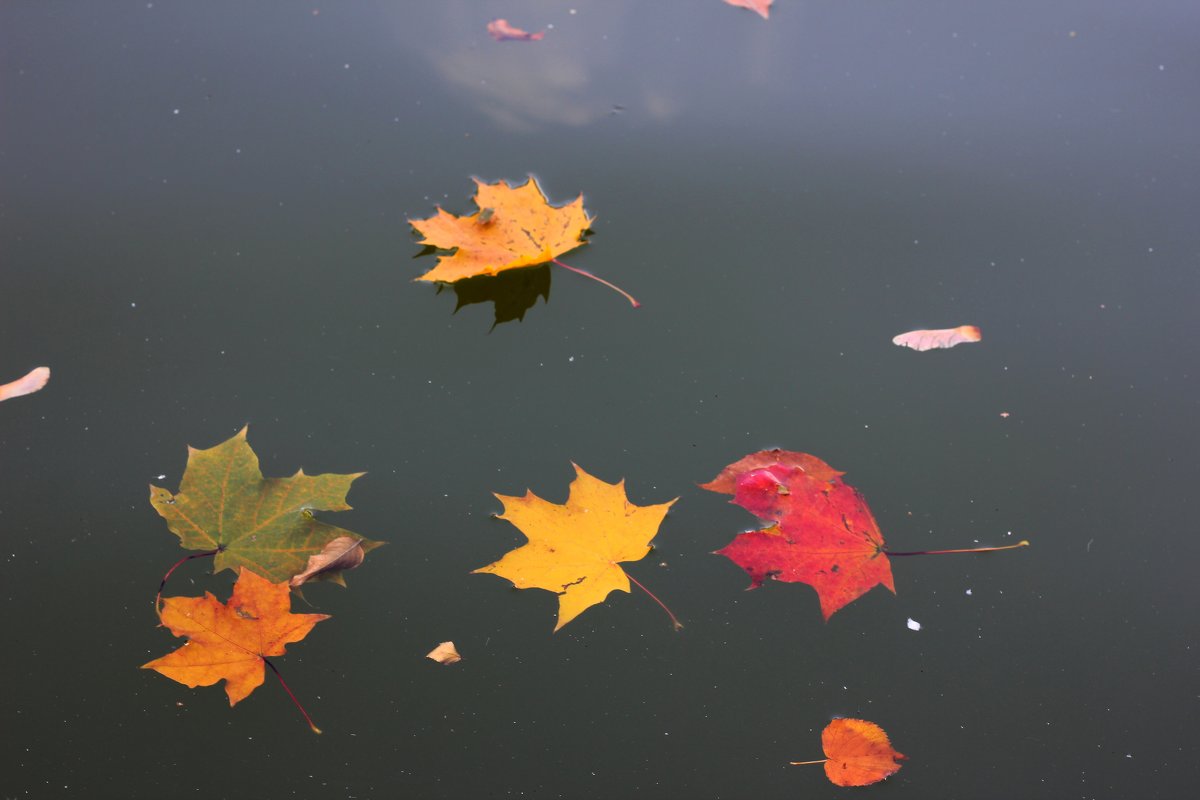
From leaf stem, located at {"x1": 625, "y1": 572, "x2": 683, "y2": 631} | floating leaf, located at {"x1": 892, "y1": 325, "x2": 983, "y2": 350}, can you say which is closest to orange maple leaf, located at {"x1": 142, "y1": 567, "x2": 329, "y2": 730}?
leaf stem, located at {"x1": 625, "y1": 572, "x2": 683, "y2": 631}

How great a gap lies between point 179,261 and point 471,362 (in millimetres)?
500

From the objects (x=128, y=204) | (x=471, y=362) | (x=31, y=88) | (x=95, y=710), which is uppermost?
(x=31, y=88)

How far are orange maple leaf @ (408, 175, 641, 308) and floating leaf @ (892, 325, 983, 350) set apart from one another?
0.40m

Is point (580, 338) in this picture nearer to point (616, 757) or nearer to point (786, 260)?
point (786, 260)

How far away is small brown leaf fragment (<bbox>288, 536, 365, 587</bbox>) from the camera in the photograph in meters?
1.09

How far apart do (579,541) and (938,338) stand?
2.02 feet

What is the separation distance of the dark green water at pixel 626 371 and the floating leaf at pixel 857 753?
18mm

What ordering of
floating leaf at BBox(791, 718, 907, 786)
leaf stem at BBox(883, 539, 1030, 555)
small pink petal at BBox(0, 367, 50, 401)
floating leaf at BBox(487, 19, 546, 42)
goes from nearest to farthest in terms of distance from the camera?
1. floating leaf at BBox(791, 718, 907, 786)
2. leaf stem at BBox(883, 539, 1030, 555)
3. small pink petal at BBox(0, 367, 50, 401)
4. floating leaf at BBox(487, 19, 546, 42)

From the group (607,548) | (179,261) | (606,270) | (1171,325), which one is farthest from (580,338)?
(1171,325)

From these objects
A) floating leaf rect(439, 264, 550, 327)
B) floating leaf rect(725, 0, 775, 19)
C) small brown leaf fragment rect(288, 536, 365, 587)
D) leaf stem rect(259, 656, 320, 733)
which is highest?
floating leaf rect(725, 0, 775, 19)

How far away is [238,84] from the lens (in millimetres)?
1542

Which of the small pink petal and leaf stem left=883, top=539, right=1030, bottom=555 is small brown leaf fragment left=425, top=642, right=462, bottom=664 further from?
the small pink petal

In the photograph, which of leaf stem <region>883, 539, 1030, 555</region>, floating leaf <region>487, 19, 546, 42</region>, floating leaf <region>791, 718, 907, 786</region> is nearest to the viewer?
floating leaf <region>791, 718, 907, 786</region>

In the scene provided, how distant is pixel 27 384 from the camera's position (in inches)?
49.3
